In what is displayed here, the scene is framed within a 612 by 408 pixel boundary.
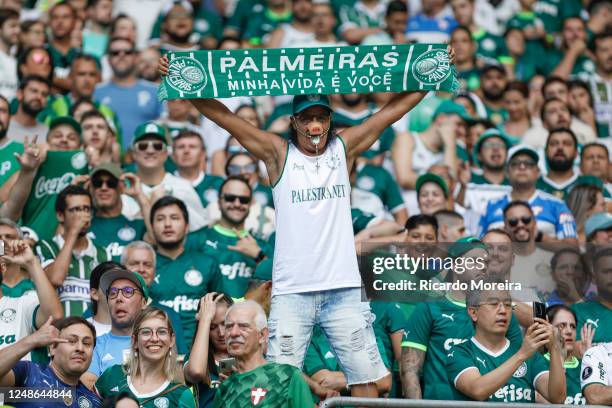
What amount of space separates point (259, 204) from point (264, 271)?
2.48 metres

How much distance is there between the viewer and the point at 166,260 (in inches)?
466

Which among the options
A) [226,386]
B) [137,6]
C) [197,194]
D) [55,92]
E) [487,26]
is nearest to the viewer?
[226,386]

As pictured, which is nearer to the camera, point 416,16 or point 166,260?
point 166,260

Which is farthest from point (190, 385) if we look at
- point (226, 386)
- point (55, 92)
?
point (55, 92)

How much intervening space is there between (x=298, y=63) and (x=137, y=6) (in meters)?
8.64

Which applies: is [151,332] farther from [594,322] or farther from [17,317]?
[594,322]

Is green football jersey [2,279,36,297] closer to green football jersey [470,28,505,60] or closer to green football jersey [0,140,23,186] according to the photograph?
green football jersey [0,140,23,186]

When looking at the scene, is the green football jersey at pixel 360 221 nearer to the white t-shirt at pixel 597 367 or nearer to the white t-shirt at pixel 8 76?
the white t-shirt at pixel 597 367

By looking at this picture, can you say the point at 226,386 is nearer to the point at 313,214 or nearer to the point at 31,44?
the point at 313,214

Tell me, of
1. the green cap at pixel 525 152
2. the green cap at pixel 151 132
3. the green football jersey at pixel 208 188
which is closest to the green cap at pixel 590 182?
the green cap at pixel 525 152

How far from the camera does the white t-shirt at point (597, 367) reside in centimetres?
965

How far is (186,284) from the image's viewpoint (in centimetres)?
1158

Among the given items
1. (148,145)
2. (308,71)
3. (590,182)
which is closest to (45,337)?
(308,71)

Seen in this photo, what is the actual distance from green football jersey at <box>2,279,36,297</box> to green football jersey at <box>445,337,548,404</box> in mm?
3315
